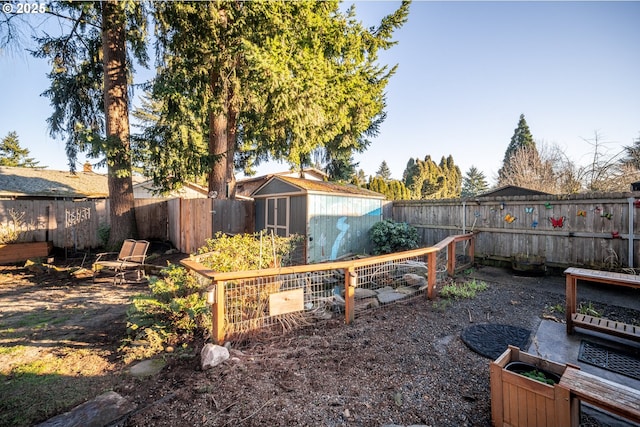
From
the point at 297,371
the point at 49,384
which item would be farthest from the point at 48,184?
the point at 297,371

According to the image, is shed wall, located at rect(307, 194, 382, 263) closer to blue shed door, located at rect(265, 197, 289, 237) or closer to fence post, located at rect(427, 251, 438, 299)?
blue shed door, located at rect(265, 197, 289, 237)

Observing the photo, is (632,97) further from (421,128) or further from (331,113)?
(331,113)

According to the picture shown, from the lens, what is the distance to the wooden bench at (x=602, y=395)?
1282mm

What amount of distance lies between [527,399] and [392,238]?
679cm

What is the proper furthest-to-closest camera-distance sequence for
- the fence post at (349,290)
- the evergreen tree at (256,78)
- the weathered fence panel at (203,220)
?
1. the weathered fence panel at (203,220)
2. the evergreen tree at (256,78)
3. the fence post at (349,290)

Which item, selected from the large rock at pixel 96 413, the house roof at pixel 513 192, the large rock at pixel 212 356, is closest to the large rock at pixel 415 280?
the large rock at pixel 212 356

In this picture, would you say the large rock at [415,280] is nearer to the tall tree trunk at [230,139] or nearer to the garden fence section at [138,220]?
the garden fence section at [138,220]

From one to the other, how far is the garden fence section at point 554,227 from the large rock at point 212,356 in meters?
6.92

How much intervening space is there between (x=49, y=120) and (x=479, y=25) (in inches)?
522

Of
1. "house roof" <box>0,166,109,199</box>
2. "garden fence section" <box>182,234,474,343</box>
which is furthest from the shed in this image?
"house roof" <box>0,166,109,199</box>

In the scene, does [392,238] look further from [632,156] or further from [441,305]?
[632,156]

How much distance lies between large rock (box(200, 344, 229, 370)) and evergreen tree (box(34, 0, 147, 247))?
7084mm

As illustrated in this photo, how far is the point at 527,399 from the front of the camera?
1.63 metres

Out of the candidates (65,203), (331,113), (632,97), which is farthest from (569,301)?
(65,203)
